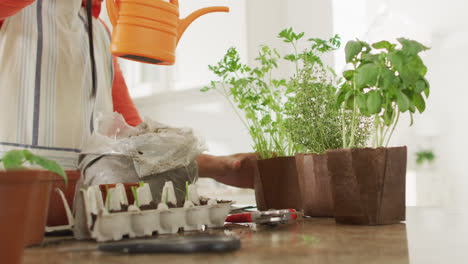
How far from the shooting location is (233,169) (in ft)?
3.50

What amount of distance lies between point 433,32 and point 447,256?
3.22m

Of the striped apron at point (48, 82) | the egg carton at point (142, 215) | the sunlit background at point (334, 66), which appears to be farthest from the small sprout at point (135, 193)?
the sunlit background at point (334, 66)

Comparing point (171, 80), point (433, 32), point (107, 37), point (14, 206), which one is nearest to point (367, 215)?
point (14, 206)

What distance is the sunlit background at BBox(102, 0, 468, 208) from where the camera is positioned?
96.4 inches

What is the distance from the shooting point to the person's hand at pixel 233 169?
1059 mm

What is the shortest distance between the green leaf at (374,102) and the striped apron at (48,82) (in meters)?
0.81

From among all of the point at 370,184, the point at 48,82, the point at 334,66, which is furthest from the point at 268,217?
the point at 334,66

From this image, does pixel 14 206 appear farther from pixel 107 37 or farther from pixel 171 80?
pixel 171 80

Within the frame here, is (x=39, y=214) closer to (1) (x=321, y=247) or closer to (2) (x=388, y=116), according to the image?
(1) (x=321, y=247)

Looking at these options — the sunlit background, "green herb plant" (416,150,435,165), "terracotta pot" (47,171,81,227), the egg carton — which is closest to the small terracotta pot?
the egg carton

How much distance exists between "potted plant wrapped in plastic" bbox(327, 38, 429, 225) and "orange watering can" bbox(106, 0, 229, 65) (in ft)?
1.13

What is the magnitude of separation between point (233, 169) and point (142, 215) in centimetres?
57

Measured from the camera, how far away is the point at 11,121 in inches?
42.8

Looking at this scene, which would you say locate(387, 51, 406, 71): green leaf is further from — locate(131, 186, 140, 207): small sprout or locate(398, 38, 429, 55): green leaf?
locate(131, 186, 140, 207): small sprout
